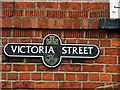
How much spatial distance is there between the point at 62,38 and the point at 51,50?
0.16 m

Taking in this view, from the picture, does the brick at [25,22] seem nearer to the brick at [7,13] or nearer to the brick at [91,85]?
the brick at [7,13]

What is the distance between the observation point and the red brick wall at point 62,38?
286cm

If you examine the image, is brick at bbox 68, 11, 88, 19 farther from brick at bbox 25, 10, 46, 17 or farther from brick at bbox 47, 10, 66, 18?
brick at bbox 25, 10, 46, 17

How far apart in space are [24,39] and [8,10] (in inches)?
12.6

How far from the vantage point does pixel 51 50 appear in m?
2.86

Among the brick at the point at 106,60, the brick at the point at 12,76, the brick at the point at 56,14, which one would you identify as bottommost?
the brick at the point at 12,76

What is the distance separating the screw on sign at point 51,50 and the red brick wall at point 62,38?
0.14ft

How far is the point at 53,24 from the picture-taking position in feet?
9.36

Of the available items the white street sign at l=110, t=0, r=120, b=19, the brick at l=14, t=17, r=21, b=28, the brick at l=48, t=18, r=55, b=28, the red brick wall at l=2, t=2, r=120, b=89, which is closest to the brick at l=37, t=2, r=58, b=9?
the red brick wall at l=2, t=2, r=120, b=89

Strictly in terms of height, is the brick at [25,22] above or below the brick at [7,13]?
below

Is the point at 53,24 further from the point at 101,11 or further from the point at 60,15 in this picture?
the point at 101,11

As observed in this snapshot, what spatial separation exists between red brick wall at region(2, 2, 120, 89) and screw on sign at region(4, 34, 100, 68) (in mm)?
41

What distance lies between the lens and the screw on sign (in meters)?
2.85

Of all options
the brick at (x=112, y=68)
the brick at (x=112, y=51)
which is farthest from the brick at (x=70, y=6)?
the brick at (x=112, y=68)
